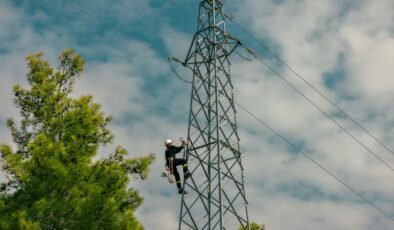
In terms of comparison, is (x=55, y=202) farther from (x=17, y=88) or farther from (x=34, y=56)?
(x=34, y=56)

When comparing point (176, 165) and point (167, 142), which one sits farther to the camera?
point (167, 142)

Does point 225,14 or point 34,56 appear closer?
point 34,56

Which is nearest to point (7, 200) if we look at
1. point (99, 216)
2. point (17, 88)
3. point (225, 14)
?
point (99, 216)

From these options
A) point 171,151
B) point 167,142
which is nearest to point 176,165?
point 171,151

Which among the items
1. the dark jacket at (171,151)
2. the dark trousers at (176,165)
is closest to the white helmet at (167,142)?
the dark jacket at (171,151)

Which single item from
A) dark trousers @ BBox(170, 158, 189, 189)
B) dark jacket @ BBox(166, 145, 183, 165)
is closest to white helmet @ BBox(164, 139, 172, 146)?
dark jacket @ BBox(166, 145, 183, 165)

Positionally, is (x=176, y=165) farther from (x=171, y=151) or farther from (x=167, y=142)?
(x=167, y=142)

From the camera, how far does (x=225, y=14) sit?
1612cm

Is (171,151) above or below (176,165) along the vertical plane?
above

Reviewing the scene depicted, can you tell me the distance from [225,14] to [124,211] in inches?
299

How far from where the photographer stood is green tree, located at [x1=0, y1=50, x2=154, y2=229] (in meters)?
10.7

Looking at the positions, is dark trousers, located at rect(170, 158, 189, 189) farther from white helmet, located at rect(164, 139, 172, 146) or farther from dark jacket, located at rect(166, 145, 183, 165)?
white helmet, located at rect(164, 139, 172, 146)

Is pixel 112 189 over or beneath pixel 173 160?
beneath

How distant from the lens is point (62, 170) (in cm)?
Answer: 1074
